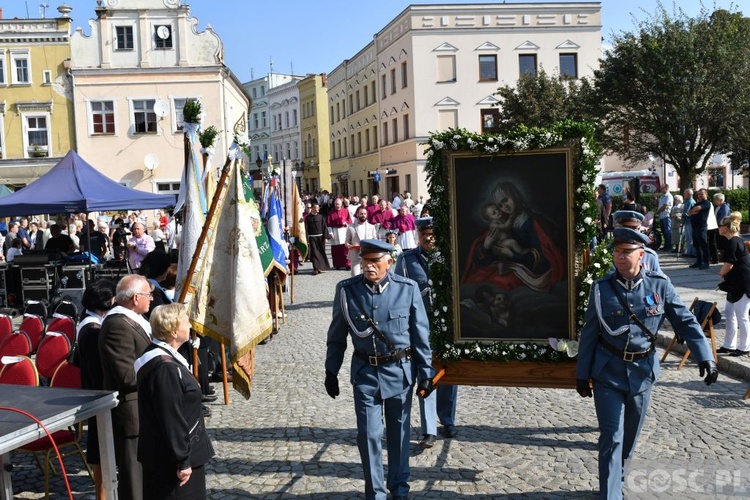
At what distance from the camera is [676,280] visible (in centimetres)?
1725

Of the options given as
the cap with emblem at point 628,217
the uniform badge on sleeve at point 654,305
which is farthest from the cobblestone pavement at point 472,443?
the cap with emblem at point 628,217

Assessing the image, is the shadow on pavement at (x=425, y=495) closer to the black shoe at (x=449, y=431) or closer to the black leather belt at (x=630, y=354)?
the black leather belt at (x=630, y=354)

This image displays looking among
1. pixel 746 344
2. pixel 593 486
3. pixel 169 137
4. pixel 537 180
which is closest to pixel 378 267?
pixel 537 180

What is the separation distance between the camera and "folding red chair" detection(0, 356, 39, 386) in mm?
6570

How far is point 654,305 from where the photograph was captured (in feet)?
17.9

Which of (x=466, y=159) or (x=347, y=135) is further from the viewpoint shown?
(x=347, y=135)

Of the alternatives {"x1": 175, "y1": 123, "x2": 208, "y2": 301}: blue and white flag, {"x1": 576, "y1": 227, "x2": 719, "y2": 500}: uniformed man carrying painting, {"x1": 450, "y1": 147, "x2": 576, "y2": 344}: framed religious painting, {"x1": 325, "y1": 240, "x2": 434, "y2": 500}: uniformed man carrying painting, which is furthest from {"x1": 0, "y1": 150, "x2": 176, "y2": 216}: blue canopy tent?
{"x1": 576, "y1": 227, "x2": 719, "y2": 500}: uniformed man carrying painting

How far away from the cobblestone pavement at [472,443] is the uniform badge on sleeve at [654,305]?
4.88 ft

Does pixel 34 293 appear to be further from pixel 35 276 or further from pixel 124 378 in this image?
pixel 124 378

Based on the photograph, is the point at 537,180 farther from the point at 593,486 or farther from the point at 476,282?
the point at 593,486

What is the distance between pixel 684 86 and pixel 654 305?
27517mm

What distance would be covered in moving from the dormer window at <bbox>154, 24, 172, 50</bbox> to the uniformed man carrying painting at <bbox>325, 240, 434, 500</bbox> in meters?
36.3

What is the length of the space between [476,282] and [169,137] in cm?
3490

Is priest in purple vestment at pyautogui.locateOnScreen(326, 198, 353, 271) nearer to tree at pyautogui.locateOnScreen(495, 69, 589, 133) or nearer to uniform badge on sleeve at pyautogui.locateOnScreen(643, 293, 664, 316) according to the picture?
uniform badge on sleeve at pyautogui.locateOnScreen(643, 293, 664, 316)
